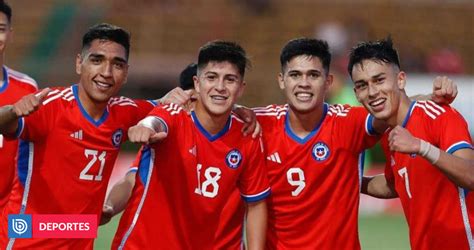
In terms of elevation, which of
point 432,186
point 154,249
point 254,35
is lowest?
point 154,249

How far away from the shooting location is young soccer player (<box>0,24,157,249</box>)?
749 centimetres

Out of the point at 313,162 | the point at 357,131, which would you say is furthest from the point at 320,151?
the point at 357,131

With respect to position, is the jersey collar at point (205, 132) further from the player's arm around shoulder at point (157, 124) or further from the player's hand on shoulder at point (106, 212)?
the player's hand on shoulder at point (106, 212)

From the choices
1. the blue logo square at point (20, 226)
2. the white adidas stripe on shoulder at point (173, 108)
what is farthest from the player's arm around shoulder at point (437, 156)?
the blue logo square at point (20, 226)

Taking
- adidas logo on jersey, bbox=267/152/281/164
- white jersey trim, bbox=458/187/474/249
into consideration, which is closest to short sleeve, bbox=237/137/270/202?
adidas logo on jersey, bbox=267/152/281/164

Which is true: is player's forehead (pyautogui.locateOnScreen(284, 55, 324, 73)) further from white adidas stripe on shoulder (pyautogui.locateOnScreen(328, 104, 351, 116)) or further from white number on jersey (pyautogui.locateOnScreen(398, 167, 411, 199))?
white number on jersey (pyautogui.locateOnScreen(398, 167, 411, 199))

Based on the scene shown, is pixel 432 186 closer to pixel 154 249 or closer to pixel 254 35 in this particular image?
pixel 154 249

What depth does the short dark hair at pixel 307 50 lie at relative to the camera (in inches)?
313

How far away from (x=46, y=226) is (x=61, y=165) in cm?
49

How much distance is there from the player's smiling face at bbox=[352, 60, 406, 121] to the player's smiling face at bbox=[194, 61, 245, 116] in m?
0.97

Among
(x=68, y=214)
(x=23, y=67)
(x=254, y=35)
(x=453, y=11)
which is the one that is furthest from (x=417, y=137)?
(x=453, y=11)

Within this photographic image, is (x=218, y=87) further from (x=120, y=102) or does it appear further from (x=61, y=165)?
(x=61, y=165)

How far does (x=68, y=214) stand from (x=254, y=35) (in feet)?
55.0

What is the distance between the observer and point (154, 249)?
24.7 feet
